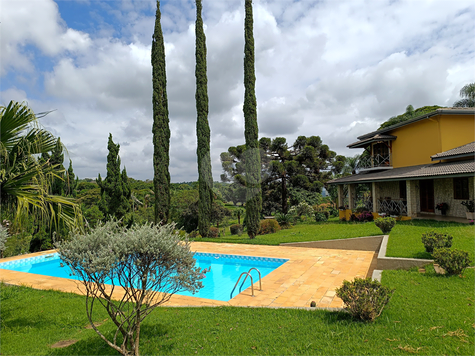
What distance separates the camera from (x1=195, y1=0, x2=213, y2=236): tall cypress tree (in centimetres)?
1945

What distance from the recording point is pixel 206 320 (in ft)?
17.7

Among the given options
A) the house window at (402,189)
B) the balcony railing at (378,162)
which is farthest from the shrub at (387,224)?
the balcony railing at (378,162)

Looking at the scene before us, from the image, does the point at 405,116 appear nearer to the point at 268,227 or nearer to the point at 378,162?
the point at 378,162

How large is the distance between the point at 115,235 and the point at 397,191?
71.2 ft

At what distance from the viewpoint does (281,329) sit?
4.74 metres

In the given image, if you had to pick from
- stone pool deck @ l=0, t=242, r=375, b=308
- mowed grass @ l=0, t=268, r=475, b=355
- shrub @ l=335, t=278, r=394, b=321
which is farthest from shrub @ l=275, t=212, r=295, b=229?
shrub @ l=335, t=278, r=394, b=321

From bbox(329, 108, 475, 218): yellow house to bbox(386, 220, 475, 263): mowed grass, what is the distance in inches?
92.9

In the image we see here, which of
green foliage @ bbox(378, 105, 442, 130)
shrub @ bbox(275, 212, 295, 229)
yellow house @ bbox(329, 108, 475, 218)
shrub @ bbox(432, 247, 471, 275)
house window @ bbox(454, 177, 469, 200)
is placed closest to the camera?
shrub @ bbox(432, 247, 471, 275)

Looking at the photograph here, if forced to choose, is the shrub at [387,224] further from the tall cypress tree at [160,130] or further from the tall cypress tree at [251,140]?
the tall cypress tree at [160,130]

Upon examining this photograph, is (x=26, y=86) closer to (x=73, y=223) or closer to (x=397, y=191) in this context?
(x=73, y=223)

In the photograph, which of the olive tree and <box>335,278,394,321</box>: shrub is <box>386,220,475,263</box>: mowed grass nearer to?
<box>335,278,394,321</box>: shrub

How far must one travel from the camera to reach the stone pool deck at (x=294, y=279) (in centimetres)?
691

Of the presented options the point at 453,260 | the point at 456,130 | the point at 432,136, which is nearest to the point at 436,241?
the point at 453,260

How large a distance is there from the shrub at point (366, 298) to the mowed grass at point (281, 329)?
17cm
